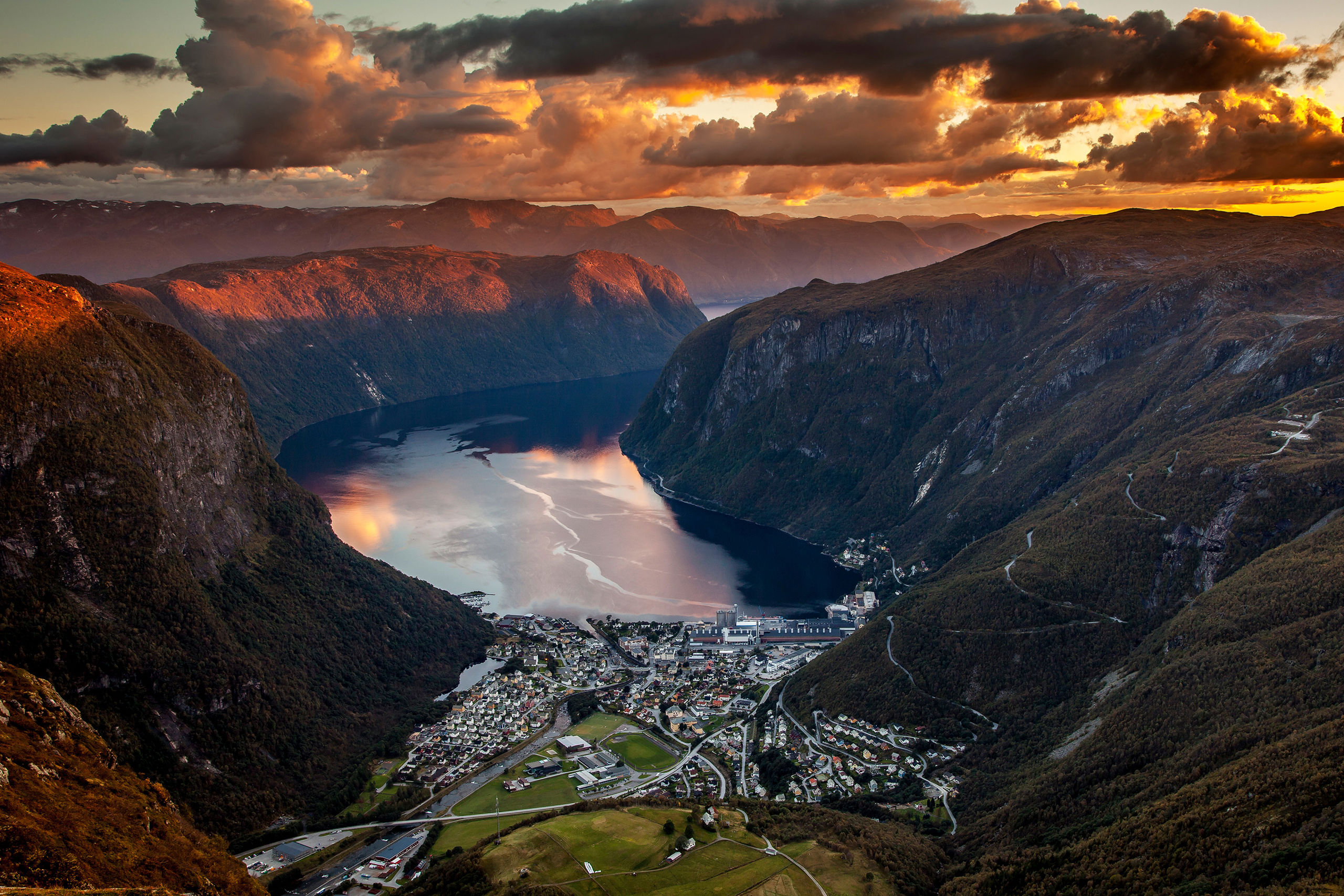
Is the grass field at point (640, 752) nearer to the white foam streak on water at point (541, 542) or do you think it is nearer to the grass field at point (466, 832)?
the grass field at point (466, 832)

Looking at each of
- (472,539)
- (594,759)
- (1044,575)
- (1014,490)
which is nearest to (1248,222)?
(1014,490)

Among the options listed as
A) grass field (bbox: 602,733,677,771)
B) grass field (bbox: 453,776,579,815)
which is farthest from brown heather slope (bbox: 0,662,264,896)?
grass field (bbox: 602,733,677,771)

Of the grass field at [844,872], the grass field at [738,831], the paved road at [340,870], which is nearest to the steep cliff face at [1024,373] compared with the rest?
the grass field at [738,831]

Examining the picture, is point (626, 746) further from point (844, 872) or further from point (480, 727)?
point (844, 872)

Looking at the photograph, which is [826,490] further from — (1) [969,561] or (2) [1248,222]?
(2) [1248,222]

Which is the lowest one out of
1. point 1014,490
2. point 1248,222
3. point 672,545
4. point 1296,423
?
point 672,545

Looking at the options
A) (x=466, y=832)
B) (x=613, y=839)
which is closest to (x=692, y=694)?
(x=466, y=832)

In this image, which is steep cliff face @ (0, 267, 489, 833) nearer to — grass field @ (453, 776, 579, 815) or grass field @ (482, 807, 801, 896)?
grass field @ (453, 776, 579, 815)
